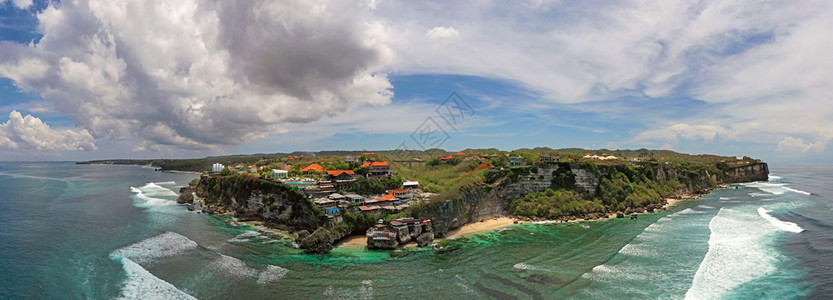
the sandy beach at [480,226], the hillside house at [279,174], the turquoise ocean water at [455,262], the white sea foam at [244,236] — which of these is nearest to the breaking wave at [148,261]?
the turquoise ocean water at [455,262]

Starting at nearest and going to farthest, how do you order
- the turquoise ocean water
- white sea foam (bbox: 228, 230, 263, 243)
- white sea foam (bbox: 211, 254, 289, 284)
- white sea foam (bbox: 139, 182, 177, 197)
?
the turquoise ocean water, white sea foam (bbox: 211, 254, 289, 284), white sea foam (bbox: 228, 230, 263, 243), white sea foam (bbox: 139, 182, 177, 197)

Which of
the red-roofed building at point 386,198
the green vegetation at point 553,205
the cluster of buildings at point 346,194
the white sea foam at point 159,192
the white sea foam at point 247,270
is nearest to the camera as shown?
the white sea foam at point 247,270

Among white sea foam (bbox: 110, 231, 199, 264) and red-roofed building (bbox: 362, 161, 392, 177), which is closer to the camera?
white sea foam (bbox: 110, 231, 199, 264)

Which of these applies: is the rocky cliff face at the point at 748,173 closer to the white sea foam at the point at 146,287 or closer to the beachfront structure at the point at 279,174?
the beachfront structure at the point at 279,174

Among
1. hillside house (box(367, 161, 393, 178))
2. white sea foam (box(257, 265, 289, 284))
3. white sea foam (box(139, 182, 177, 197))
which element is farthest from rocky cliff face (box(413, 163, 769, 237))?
white sea foam (box(139, 182, 177, 197))

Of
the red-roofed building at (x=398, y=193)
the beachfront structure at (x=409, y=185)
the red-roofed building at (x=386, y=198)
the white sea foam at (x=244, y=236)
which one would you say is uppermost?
the beachfront structure at (x=409, y=185)

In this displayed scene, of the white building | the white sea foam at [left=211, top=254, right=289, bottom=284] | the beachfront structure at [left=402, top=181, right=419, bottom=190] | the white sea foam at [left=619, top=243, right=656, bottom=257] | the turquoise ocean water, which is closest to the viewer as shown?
the turquoise ocean water

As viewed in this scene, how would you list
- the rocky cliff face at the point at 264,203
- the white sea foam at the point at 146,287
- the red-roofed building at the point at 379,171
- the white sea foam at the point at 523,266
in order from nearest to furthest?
the white sea foam at the point at 146,287 → the white sea foam at the point at 523,266 → the rocky cliff face at the point at 264,203 → the red-roofed building at the point at 379,171

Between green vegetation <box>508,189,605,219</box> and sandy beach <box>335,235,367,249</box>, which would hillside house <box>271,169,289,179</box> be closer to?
sandy beach <box>335,235,367,249</box>

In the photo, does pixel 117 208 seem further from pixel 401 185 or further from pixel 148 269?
pixel 401 185
